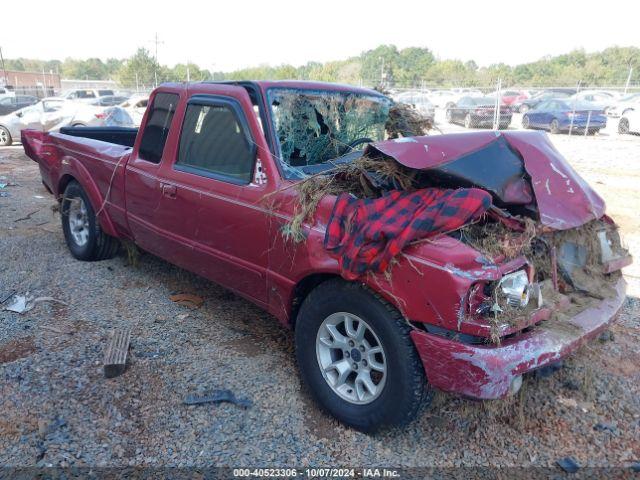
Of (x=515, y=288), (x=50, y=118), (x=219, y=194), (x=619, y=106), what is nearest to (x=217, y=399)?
(x=219, y=194)

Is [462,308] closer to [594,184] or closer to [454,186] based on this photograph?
[454,186]

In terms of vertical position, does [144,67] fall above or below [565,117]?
above

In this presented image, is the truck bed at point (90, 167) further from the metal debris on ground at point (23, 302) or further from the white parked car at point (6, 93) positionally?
the white parked car at point (6, 93)

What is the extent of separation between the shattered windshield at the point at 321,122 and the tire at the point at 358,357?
0.92m

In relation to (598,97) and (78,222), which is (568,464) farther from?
(598,97)

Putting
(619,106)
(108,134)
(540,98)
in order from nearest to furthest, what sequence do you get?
(108,134), (619,106), (540,98)

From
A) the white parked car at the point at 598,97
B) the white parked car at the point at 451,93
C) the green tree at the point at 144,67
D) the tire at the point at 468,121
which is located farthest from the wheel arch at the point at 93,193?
the green tree at the point at 144,67

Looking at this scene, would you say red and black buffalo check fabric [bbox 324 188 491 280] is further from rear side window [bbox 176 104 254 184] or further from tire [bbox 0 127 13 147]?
tire [bbox 0 127 13 147]

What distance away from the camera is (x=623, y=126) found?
1939 cm

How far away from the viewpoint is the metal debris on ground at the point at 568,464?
2.71 m

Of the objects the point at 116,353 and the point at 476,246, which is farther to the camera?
the point at 116,353

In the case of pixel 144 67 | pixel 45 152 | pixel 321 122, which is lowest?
pixel 45 152

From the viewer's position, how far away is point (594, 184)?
10.2m

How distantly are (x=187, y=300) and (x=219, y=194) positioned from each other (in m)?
1.45
